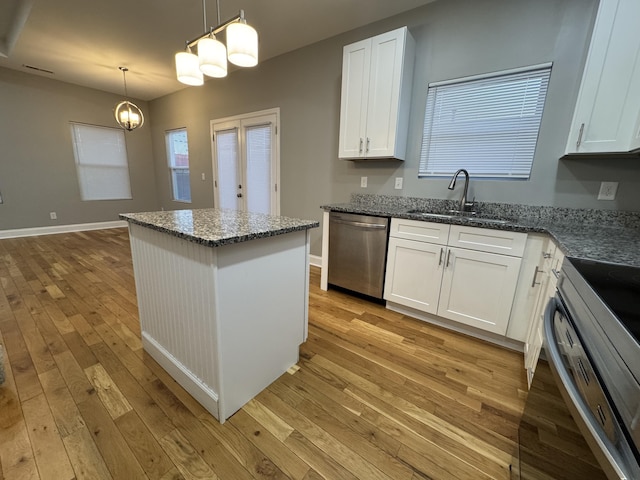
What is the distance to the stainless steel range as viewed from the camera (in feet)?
1.55

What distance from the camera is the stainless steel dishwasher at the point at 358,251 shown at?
2.33 m

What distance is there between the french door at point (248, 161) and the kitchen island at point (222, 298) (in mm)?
2303

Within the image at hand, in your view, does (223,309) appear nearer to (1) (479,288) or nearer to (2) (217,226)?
(2) (217,226)

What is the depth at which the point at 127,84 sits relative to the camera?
4.64 m

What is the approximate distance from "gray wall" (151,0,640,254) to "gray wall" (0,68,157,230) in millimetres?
2942

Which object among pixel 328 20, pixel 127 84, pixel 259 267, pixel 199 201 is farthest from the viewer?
pixel 199 201

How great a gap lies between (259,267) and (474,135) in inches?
88.1

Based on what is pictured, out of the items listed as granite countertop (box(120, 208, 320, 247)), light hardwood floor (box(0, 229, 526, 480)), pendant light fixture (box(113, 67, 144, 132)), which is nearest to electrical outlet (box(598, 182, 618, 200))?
light hardwood floor (box(0, 229, 526, 480))

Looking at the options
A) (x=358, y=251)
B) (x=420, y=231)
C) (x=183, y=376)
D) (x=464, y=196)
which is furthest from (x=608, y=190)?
(x=183, y=376)

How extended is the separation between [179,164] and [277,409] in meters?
5.44

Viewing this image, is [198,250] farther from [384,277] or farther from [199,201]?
[199,201]

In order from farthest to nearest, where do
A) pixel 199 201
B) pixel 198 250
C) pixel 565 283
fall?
pixel 199 201
pixel 198 250
pixel 565 283

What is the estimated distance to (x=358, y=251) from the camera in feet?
8.11

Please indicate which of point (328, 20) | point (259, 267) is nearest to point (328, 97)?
point (328, 20)
